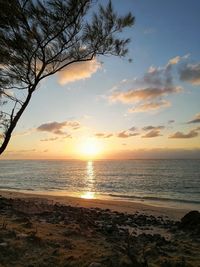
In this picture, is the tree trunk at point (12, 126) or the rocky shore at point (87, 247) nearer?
the rocky shore at point (87, 247)

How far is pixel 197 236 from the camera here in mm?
10570

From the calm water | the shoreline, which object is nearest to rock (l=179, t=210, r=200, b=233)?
the shoreline

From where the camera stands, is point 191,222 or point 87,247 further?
point 191,222

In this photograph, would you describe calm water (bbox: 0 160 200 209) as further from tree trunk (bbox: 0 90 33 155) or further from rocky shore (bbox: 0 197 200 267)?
tree trunk (bbox: 0 90 33 155)

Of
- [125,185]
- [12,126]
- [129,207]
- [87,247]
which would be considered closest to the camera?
[87,247]

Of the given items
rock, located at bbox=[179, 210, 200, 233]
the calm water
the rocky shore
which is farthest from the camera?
the calm water

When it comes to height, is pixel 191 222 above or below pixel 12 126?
below

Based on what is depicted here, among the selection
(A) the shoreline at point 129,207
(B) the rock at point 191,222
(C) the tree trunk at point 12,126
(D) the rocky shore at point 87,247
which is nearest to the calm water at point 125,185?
(A) the shoreline at point 129,207

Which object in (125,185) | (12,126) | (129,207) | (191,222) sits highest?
(12,126)

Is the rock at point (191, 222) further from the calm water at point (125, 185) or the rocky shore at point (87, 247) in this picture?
the calm water at point (125, 185)

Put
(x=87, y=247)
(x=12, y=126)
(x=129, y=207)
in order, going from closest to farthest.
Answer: (x=87, y=247), (x=12, y=126), (x=129, y=207)

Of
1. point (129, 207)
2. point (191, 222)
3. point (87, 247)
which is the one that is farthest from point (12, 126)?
point (129, 207)

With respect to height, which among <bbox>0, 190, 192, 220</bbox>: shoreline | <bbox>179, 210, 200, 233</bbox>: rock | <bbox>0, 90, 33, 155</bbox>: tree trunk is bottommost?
<bbox>0, 190, 192, 220</bbox>: shoreline

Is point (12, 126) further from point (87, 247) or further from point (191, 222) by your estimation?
point (191, 222)
